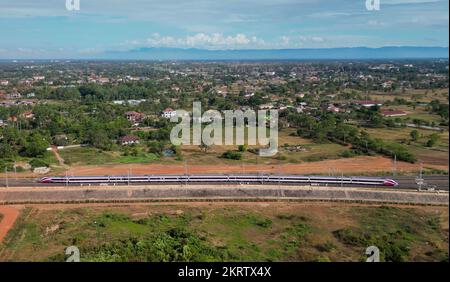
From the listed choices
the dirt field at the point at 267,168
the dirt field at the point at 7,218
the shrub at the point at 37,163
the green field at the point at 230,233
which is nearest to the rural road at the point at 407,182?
the dirt field at the point at 267,168

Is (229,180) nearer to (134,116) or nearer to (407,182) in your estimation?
(407,182)

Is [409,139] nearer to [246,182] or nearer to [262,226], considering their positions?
[246,182]

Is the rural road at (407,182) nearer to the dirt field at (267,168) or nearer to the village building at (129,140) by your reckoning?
the dirt field at (267,168)

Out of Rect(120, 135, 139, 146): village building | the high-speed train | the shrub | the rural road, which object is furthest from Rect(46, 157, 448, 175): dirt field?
Rect(120, 135, 139, 146): village building

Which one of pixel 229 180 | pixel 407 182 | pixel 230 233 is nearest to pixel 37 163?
pixel 229 180

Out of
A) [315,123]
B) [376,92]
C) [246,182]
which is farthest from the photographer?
[376,92]

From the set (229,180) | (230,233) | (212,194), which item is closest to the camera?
(230,233)
